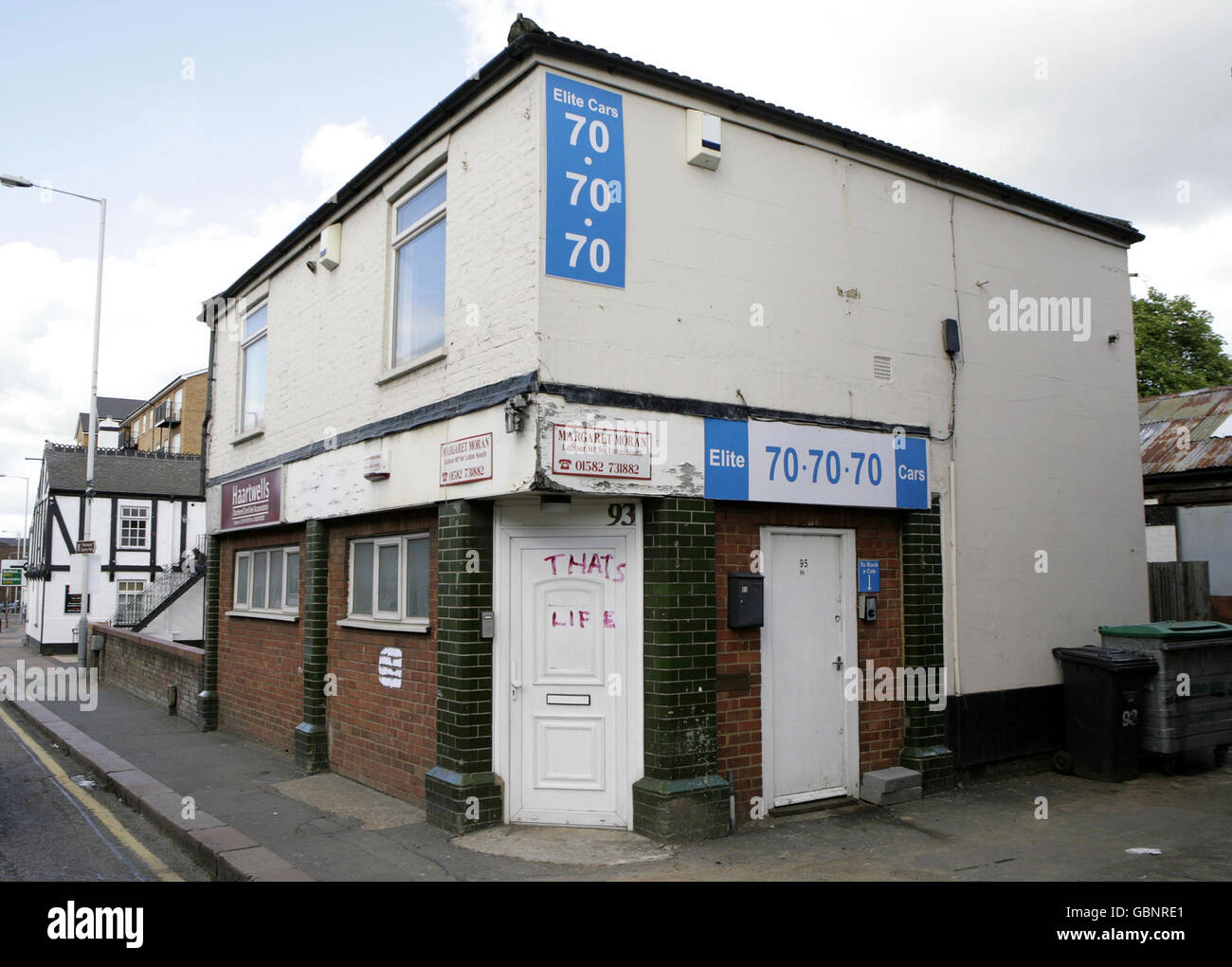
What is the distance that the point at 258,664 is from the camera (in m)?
12.3

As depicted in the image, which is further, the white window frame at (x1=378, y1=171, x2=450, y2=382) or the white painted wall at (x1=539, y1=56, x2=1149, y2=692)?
the white window frame at (x1=378, y1=171, x2=450, y2=382)

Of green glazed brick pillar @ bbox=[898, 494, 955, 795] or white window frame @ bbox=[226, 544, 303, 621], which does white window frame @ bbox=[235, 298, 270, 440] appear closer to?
white window frame @ bbox=[226, 544, 303, 621]

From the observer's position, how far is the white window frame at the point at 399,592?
856cm

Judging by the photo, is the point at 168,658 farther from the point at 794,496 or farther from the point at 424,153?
the point at 794,496

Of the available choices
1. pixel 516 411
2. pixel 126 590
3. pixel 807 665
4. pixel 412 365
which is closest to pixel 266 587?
pixel 412 365

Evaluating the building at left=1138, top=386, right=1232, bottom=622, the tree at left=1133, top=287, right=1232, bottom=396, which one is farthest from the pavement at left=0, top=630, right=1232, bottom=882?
the tree at left=1133, top=287, right=1232, bottom=396

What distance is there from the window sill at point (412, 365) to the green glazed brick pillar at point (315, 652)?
2.34 metres

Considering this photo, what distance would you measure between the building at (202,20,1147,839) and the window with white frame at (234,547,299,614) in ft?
2.85

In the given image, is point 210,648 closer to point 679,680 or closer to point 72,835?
point 72,835

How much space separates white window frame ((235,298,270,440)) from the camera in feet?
41.1

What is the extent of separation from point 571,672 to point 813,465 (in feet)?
8.96

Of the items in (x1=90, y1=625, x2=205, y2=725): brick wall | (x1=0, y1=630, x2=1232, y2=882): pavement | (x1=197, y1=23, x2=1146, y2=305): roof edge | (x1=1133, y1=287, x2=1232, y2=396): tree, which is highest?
(x1=1133, y1=287, x2=1232, y2=396): tree

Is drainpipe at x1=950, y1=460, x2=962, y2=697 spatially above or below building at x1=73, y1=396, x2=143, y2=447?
below
